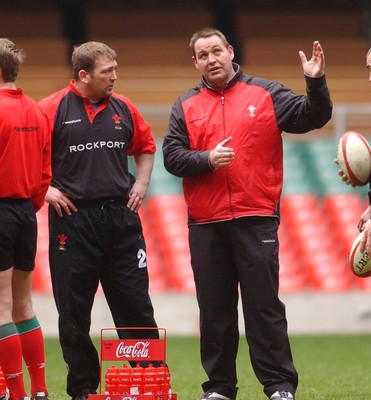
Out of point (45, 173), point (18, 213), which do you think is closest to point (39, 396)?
point (18, 213)

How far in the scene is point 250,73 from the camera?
17938 mm

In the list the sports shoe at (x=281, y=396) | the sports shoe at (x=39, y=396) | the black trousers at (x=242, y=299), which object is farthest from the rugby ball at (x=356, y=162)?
the sports shoe at (x=39, y=396)

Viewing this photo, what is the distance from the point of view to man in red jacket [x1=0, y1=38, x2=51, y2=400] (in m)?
5.72

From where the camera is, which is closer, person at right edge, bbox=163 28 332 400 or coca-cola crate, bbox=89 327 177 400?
coca-cola crate, bbox=89 327 177 400

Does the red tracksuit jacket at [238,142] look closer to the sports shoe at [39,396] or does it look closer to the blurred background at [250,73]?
the sports shoe at [39,396]

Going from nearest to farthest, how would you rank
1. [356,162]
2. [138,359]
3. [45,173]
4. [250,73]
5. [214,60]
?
[356,162]
[138,359]
[45,173]
[214,60]
[250,73]

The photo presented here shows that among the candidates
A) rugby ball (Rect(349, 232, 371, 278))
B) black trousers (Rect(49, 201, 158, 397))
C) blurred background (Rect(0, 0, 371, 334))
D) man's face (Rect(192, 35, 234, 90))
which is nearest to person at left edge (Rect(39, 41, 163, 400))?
black trousers (Rect(49, 201, 158, 397))

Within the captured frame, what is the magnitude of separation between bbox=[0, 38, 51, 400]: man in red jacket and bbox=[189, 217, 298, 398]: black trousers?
0.94 meters

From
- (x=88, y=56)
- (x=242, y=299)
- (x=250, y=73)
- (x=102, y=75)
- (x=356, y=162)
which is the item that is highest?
(x=250, y=73)

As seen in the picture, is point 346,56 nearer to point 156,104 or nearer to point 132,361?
point 156,104

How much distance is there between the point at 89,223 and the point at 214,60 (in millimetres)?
1171

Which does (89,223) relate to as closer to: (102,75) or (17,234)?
(17,234)

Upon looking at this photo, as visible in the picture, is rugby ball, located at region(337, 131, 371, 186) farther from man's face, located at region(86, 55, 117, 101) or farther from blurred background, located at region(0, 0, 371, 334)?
blurred background, located at region(0, 0, 371, 334)

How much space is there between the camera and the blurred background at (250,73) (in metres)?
12.4
